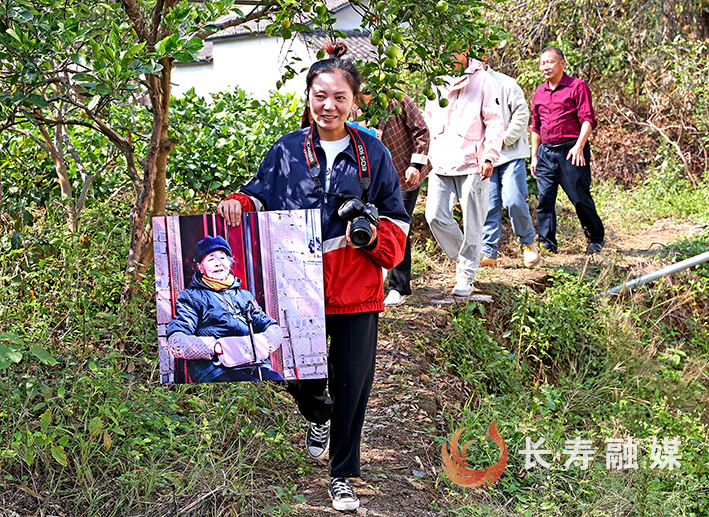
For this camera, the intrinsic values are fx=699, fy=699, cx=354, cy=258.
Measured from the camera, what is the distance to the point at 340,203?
2.86 m

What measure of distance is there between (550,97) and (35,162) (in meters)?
4.67

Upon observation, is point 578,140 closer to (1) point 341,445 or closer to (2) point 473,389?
(2) point 473,389

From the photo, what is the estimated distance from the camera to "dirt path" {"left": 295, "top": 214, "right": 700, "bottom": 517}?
3.33 m

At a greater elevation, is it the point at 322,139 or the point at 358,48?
the point at 358,48

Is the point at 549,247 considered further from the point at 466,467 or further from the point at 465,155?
the point at 466,467

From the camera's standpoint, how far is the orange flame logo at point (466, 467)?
3.73 metres

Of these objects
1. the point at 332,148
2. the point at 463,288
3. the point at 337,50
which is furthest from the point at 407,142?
the point at 332,148

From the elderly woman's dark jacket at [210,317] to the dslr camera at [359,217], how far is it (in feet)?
1.50

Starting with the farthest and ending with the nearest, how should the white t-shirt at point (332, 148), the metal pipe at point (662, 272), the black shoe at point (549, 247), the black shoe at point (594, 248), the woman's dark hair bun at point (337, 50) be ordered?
the black shoe at point (549, 247), the black shoe at point (594, 248), the metal pipe at point (662, 272), the woman's dark hair bun at point (337, 50), the white t-shirt at point (332, 148)

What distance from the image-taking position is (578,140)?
21.6 feet

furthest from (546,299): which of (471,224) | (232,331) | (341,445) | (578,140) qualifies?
(232,331)

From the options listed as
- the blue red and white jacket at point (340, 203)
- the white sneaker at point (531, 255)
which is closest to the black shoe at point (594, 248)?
the white sneaker at point (531, 255)

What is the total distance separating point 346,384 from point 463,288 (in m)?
2.87

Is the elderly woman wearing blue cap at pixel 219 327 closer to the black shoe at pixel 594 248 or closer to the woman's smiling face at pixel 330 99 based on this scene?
the woman's smiling face at pixel 330 99
